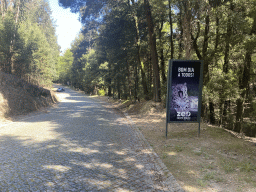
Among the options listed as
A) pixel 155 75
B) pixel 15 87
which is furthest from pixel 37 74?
pixel 155 75

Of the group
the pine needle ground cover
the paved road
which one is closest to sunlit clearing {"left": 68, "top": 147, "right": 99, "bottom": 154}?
the paved road

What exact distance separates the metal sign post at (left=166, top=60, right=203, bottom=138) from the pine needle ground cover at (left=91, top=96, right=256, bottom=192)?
93 centimetres

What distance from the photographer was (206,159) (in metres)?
6.23

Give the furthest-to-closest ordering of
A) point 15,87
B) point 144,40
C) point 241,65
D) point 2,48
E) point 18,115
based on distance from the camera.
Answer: point 2,48 → point 144,40 → point 15,87 → point 18,115 → point 241,65

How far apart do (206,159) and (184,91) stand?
3.19 m

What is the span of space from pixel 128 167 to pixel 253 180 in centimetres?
284

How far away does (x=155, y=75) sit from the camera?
17.5 m

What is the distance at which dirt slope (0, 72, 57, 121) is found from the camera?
15.1m

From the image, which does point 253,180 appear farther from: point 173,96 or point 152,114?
point 152,114

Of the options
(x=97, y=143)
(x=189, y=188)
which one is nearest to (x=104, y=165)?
(x=189, y=188)

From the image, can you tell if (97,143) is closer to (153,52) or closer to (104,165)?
(104,165)

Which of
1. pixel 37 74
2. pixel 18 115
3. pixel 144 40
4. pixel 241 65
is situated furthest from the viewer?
pixel 37 74

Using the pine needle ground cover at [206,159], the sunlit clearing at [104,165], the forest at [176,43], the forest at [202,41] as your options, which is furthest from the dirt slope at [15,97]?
the pine needle ground cover at [206,159]

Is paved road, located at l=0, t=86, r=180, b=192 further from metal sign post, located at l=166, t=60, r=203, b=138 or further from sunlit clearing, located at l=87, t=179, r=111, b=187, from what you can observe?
metal sign post, located at l=166, t=60, r=203, b=138
